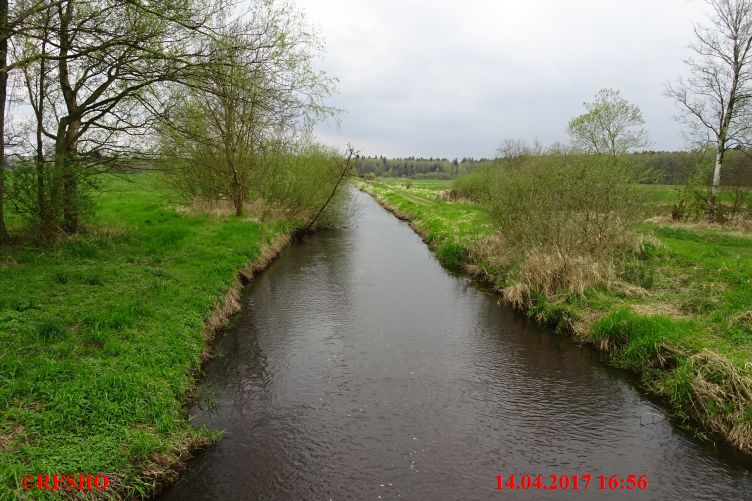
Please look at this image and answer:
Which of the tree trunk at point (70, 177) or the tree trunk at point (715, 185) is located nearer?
the tree trunk at point (70, 177)

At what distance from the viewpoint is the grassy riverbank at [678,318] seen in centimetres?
748

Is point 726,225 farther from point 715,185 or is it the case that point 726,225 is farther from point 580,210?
point 580,210

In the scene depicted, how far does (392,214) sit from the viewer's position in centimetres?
4138

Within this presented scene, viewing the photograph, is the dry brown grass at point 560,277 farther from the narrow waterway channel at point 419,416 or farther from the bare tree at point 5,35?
the bare tree at point 5,35

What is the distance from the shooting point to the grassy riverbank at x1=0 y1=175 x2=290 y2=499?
529cm

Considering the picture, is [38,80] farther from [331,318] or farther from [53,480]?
[53,480]

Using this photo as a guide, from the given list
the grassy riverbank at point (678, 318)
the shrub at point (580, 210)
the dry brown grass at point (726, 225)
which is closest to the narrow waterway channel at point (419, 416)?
the grassy riverbank at point (678, 318)

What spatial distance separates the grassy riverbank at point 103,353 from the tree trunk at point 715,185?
23685mm

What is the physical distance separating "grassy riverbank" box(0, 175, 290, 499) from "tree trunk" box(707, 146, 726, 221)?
932 inches

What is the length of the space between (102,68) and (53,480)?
33.7 ft

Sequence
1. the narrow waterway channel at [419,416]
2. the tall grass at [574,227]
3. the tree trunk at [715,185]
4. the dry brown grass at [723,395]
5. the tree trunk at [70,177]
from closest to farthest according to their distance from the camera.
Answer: the narrow waterway channel at [419,416] < the dry brown grass at [723,395] < the tree trunk at [70,177] < the tall grass at [574,227] < the tree trunk at [715,185]

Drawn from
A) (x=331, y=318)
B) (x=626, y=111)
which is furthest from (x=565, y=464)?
(x=626, y=111)

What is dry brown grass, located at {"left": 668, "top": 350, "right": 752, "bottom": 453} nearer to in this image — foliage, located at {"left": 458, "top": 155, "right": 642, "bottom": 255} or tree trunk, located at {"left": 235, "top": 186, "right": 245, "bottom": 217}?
foliage, located at {"left": 458, "top": 155, "right": 642, "bottom": 255}

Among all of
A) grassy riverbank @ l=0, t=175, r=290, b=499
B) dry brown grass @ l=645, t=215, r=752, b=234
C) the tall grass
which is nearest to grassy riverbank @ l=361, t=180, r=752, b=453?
the tall grass
